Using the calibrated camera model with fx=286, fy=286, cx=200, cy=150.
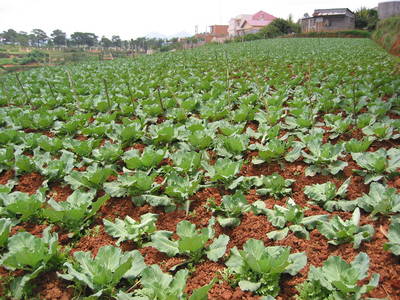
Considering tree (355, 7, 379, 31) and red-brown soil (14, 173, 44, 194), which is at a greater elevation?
tree (355, 7, 379, 31)

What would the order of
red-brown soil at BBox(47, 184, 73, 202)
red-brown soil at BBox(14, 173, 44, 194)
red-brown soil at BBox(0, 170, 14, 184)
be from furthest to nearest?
red-brown soil at BBox(0, 170, 14, 184) < red-brown soil at BBox(14, 173, 44, 194) < red-brown soil at BBox(47, 184, 73, 202)

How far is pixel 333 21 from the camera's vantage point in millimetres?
45562

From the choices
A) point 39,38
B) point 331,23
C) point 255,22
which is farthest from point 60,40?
point 331,23

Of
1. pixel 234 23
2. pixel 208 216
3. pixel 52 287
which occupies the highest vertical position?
pixel 234 23

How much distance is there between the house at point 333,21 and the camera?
4431 centimetres

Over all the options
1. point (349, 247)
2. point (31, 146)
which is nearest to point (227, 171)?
point (349, 247)

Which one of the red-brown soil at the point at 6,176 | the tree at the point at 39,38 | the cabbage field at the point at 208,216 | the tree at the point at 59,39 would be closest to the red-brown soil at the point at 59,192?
the cabbage field at the point at 208,216

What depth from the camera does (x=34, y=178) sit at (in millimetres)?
3682

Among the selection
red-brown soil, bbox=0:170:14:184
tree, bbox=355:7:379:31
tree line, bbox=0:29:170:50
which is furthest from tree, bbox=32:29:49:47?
tree, bbox=355:7:379:31

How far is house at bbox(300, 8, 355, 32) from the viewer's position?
145 ft

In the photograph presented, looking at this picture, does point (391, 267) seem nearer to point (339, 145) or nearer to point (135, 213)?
point (339, 145)

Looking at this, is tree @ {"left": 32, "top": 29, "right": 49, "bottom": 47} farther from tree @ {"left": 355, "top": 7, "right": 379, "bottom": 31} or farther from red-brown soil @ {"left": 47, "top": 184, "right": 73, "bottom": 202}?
tree @ {"left": 355, "top": 7, "right": 379, "bottom": 31}

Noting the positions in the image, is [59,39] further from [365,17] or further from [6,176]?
[6,176]

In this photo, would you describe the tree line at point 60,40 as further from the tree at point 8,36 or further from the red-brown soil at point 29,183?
the red-brown soil at point 29,183
